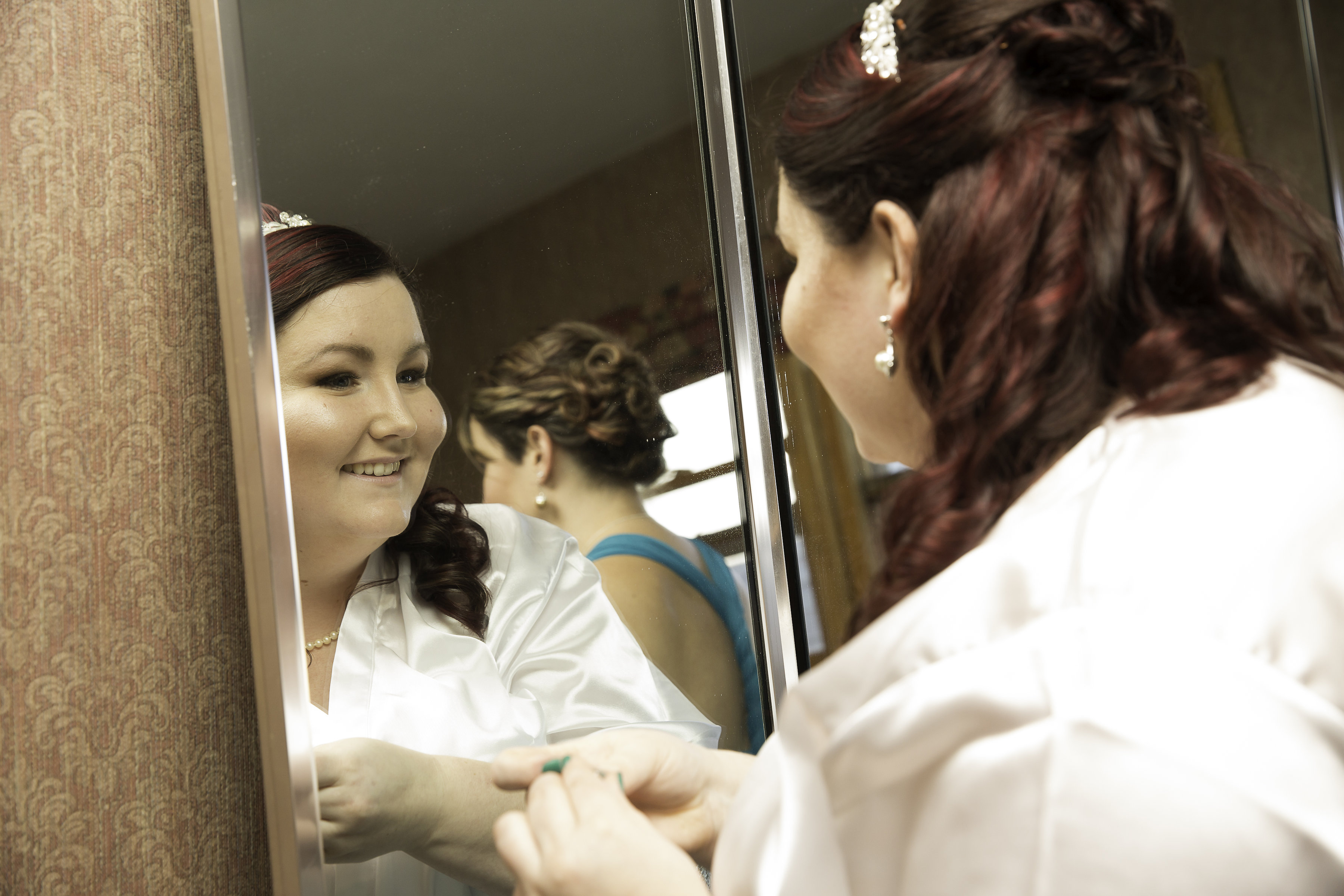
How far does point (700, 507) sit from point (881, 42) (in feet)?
1.71

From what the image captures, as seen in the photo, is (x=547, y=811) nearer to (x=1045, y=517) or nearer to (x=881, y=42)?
(x=1045, y=517)

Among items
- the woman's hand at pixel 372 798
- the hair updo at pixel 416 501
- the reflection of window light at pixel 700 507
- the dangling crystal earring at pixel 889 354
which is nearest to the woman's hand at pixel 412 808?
the woman's hand at pixel 372 798

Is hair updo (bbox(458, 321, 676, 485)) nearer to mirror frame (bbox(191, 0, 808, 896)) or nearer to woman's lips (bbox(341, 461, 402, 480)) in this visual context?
woman's lips (bbox(341, 461, 402, 480))

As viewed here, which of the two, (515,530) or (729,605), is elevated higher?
Result: (515,530)

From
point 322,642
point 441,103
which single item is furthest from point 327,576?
point 441,103

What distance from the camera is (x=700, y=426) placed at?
1157mm

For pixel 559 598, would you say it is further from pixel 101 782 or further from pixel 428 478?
pixel 101 782

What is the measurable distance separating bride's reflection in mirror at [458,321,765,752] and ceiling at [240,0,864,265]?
153mm

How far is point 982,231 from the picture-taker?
0.72 m

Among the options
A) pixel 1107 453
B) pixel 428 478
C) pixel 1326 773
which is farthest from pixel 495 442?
pixel 1326 773

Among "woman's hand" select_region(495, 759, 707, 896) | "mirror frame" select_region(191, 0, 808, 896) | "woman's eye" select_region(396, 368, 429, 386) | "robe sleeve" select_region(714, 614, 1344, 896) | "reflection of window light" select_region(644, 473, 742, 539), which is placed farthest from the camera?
"reflection of window light" select_region(644, 473, 742, 539)

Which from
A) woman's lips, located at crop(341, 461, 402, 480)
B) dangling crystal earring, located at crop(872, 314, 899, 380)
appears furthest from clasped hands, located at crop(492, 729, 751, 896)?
dangling crystal earring, located at crop(872, 314, 899, 380)

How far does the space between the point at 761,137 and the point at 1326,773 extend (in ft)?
3.05

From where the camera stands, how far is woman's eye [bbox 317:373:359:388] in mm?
818
